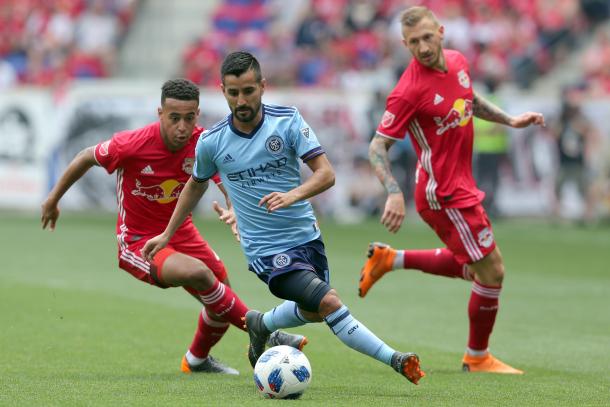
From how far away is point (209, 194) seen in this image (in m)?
22.3

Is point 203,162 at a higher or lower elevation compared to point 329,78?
higher

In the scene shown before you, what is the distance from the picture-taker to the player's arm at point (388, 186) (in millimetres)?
8125

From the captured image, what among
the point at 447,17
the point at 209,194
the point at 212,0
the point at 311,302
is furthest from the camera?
the point at 212,0

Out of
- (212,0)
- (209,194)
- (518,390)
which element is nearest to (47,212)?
(518,390)

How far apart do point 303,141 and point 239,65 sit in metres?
0.57

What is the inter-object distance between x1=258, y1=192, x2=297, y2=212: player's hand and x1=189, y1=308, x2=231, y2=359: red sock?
6.04 ft

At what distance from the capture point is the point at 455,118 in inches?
347

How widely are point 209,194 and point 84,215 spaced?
2.77m

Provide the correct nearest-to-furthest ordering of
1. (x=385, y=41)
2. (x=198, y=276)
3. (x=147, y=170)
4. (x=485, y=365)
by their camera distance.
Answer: (x=198, y=276) → (x=147, y=170) → (x=485, y=365) → (x=385, y=41)

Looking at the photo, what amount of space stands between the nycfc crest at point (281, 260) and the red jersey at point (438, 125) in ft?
5.20

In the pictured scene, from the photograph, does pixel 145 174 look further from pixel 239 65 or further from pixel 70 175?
pixel 239 65

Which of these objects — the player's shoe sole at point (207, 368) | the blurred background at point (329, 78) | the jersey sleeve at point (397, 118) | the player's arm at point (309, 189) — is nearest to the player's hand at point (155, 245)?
the player's arm at point (309, 189)

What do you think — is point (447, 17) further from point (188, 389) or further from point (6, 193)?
point (188, 389)

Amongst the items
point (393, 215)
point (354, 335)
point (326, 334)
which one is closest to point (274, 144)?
point (393, 215)
